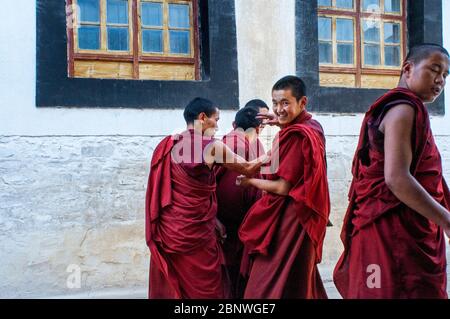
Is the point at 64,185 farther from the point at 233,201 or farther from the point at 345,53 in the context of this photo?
the point at 345,53

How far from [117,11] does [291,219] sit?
3430 mm

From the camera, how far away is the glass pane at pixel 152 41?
6.28m

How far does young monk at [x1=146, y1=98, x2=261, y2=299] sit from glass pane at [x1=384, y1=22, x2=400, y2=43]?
3997mm

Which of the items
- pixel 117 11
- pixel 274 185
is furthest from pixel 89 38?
pixel 274 185

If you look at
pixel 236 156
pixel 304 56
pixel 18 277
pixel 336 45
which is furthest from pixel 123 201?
pixel 336 45

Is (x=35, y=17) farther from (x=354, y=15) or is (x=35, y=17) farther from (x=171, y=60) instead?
(x=354, y=15)

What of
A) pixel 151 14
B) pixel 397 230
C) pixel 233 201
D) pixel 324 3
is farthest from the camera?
pixel 324 3

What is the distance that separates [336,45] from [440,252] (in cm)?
455

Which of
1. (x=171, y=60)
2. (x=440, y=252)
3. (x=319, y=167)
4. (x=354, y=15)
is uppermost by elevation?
(x=354, y=15)

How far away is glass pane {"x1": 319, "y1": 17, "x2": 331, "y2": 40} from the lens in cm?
708

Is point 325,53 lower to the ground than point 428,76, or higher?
higher

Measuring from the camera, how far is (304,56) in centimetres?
678

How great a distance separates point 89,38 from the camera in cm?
607

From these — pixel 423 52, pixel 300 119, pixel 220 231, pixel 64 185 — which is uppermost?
pixel 423 52
